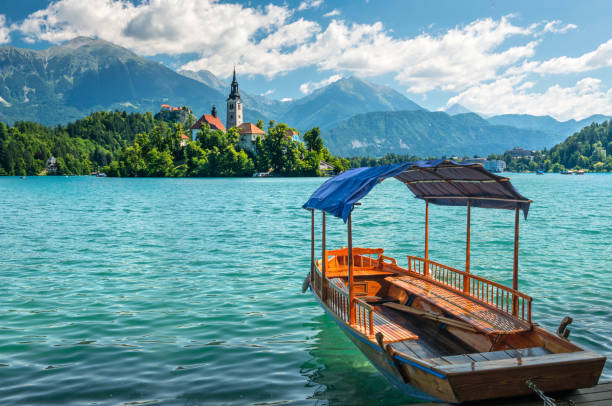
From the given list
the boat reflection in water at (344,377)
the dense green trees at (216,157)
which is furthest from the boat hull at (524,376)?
the dense green trees at (216,157)

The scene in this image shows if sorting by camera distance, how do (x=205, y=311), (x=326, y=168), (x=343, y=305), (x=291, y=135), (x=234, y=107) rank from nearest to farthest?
(x=343, y=305)
(x=205, y=311)
(x=291, y=135)
(x=326, y=168)
(x=234, y=107)

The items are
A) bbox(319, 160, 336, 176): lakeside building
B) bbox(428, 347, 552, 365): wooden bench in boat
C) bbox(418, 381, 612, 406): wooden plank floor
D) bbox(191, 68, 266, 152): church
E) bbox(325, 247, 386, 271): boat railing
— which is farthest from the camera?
bbox(191, 68, 266, 152): church

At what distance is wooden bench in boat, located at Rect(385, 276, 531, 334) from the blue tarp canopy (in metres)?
2.23

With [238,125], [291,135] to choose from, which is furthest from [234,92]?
[291,135]

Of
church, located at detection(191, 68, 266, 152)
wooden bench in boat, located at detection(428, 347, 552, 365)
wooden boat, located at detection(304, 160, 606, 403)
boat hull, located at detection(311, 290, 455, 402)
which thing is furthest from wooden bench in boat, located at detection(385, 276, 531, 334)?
church, located at detection(191, 68, 266, 152)

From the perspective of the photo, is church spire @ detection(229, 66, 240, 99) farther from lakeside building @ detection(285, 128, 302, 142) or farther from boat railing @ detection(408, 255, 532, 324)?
boat railing @ detection(408, 255, 532, 324)

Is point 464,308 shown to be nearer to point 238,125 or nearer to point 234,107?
point 238,125

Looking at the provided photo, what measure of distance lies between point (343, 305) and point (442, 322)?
2176 millimetres

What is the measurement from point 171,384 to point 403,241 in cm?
2249

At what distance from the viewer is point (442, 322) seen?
9.70 m

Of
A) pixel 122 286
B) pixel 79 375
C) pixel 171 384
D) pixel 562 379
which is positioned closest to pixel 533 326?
pixel 562 379

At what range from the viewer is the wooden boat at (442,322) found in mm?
6418

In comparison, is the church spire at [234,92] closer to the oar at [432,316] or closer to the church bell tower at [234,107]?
the church bell tower at [234,107]

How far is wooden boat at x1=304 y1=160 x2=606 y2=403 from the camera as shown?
6.42 m
